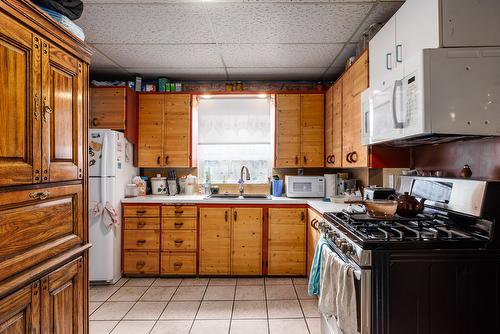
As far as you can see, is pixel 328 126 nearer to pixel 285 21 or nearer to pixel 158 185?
pixel 285 21

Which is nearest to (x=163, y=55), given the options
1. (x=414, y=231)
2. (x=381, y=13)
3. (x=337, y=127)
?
(x=337, y=127)

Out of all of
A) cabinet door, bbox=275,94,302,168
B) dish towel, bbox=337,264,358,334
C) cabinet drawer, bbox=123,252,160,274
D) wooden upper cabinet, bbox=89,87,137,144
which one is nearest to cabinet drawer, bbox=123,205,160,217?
cabinet drawer, bbox=123,252,160,274

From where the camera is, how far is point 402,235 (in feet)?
4.75

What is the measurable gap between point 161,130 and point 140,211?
103cm

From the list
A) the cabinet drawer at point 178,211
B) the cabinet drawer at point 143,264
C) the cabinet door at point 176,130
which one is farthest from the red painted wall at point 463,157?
the cabinet drawer at point 143,264

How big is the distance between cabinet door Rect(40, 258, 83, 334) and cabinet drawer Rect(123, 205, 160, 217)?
1594 millimetres

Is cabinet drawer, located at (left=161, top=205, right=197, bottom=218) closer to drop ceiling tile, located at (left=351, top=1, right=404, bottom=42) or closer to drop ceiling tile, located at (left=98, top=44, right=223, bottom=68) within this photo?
drop ceiling tile, located at (left=98, top=44, right=223, bottom=68)

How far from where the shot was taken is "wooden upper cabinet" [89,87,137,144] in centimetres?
344

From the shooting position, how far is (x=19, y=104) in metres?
1.26

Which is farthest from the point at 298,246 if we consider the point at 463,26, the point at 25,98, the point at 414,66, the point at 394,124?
the point at 25,98

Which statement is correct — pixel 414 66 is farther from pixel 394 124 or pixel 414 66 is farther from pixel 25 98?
pixel 25 98

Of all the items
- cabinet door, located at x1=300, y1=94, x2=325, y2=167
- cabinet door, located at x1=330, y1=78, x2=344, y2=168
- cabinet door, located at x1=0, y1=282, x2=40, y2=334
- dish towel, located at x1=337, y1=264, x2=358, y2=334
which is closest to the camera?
cabinet door, located at x1=0, y1=282, x2=40, y2=334

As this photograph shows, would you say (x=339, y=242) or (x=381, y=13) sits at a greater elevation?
(x=381, y=13)

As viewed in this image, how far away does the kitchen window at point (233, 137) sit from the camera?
13.0 ft
